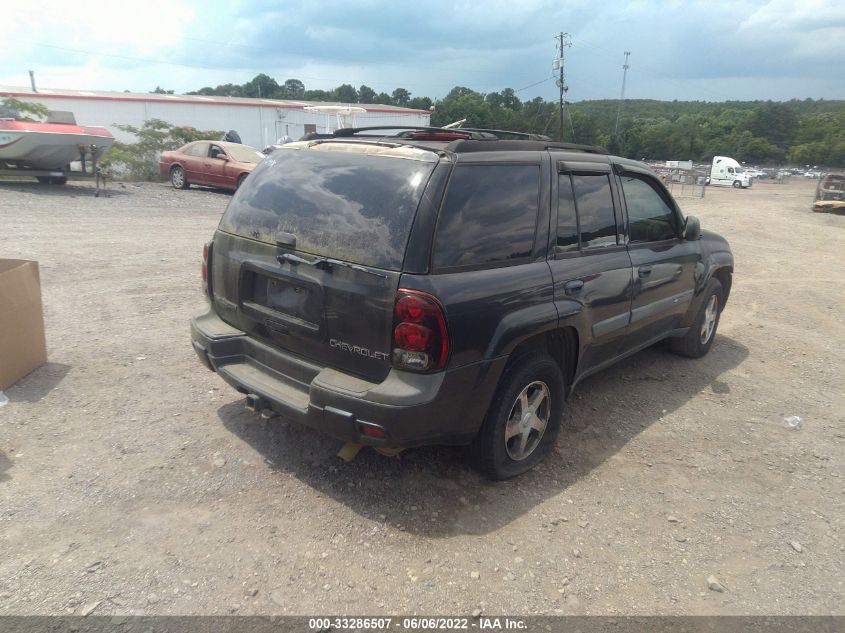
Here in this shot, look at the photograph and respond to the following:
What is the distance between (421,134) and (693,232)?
9.12 ft

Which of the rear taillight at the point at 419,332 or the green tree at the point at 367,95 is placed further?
the green tree at the point at 367,95

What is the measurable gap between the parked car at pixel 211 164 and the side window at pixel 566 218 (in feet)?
45.0

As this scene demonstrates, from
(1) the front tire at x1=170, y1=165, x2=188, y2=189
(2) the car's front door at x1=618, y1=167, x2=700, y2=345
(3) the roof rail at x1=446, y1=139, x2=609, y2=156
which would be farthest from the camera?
(1) the front tire at x1=170, y1=165, x2=188, y2=189

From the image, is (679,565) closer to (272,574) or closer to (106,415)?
(272,574)

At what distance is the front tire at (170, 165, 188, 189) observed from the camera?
17.3m

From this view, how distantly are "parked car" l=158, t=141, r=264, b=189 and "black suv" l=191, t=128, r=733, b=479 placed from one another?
43.7ft

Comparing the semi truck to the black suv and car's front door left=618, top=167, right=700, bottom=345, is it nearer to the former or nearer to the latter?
car's front door left=618, top=167, right=700, bottom=345

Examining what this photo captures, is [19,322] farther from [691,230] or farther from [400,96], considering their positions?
[400,96]

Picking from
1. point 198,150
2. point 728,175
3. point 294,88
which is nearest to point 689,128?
point 728,175

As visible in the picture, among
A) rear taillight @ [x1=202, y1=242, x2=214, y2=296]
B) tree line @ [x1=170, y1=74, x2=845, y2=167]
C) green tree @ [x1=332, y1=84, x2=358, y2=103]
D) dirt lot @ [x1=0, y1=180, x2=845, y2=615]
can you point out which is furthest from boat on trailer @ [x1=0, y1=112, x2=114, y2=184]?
green tree @ [x1=332, y1=84, x2=358, y2=103]

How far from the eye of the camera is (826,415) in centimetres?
478

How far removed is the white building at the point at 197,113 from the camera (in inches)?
1307

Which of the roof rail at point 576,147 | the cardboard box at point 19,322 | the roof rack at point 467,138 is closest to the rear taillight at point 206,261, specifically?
the roof rack at point 467,138

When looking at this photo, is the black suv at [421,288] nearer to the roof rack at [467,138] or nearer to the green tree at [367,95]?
the roof rack at [467,138]
